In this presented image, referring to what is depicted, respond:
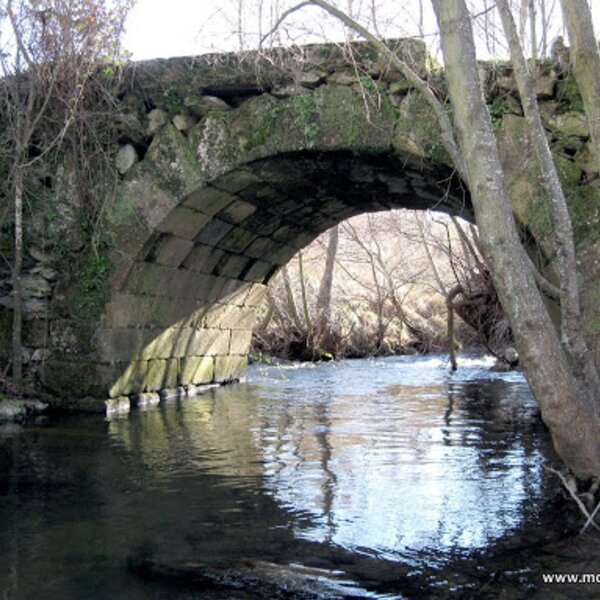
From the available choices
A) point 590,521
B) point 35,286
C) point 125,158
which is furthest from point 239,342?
point 590,521

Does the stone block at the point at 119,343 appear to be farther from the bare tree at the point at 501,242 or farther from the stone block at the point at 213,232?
the bare tree at the point at 501,242

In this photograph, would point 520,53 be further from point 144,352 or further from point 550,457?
point 144,352

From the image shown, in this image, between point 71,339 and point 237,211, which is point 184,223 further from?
point 71,339

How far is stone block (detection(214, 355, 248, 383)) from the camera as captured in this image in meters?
10.1

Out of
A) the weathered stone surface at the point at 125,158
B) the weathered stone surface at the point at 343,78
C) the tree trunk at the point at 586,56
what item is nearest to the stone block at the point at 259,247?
the weathered stone surface at the point at 125,158

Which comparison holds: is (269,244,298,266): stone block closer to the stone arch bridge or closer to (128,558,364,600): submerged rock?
the stone arch bridge

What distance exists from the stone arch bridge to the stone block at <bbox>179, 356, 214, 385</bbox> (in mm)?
324

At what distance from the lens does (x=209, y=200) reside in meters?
7.18

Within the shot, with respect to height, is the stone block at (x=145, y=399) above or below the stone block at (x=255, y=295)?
below

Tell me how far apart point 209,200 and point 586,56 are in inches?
155

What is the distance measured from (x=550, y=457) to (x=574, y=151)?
2094 millimetres

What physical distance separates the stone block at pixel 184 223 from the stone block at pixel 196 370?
200 centimetres

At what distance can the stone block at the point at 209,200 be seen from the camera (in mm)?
6944

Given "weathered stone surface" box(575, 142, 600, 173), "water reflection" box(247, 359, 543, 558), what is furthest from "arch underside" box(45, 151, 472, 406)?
"water reflection" box(247, 359, 543, 558)
